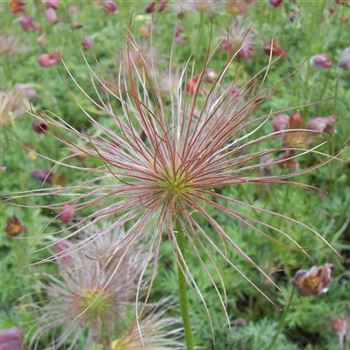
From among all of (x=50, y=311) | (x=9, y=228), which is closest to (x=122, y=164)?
(x=50, y=311)

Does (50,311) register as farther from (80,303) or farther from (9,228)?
(9,228)

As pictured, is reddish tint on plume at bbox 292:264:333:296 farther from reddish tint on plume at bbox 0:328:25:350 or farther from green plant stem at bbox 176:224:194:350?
reddish tint on plume at bbox 0:328:25:350

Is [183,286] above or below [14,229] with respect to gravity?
above

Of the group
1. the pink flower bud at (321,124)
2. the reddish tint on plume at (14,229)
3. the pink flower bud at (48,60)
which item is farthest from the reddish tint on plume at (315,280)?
the pink flower bud at (48,60)

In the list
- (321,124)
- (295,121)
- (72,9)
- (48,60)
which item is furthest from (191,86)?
(72,9)

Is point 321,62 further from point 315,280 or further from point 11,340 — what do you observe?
point 11,340

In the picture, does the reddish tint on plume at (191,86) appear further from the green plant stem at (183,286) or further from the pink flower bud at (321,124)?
the pink flower bud at (321,124)
